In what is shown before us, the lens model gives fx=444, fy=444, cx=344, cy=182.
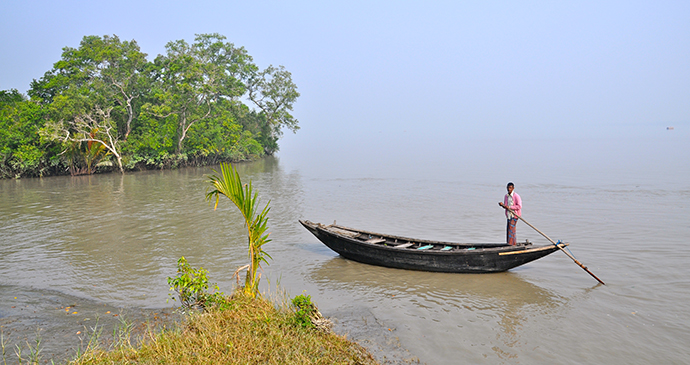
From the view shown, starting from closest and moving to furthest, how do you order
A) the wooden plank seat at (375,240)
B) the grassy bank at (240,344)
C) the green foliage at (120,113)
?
the grassy bank at (240,344) → the wooden plank seat at (375,240) → the green foliage at (120,113)

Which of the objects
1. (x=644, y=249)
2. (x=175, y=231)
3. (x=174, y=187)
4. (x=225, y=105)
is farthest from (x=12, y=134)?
(x=644, y=249)

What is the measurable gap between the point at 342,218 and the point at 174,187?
1298cm

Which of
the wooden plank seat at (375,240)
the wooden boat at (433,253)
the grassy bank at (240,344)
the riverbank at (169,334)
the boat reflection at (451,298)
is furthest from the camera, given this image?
the wooden plank seat at (375,240)

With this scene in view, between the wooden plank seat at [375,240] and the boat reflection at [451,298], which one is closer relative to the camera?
the boat reflection at [451,298]

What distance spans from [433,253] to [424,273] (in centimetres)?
65

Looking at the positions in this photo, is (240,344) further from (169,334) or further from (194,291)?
(194,291)

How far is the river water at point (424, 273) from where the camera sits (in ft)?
22.9

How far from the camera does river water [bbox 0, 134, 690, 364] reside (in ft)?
22.9

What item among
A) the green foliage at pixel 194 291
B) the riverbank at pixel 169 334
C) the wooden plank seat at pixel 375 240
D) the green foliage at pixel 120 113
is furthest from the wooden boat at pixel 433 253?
the green foliage at pixel 120 113

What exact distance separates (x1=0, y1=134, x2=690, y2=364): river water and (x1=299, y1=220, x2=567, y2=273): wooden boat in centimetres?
24

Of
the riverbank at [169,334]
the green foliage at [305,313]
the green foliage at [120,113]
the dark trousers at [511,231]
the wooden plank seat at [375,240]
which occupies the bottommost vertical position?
the riverbank at [169,334]

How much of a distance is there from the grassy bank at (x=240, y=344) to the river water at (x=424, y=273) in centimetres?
110

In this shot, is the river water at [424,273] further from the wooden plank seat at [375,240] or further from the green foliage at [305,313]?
the green foliage at [305,313]

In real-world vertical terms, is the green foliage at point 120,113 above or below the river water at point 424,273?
above
